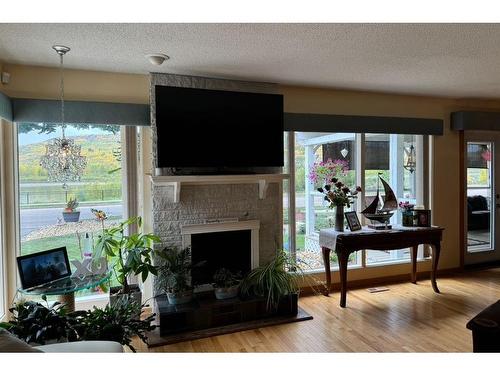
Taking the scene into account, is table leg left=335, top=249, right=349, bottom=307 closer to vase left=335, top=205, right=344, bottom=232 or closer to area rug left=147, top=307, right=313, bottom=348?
vase left=335, top=205, right=344, bottom=232

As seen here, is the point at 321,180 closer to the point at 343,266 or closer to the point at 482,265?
the point at 343,266

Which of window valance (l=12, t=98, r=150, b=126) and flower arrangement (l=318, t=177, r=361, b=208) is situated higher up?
window valance (l=12, t=98, r=150, b=126)

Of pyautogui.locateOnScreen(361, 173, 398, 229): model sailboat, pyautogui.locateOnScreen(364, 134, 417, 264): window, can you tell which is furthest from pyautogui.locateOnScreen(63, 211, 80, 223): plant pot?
pyautogui.locateOnScreen(364, 134, 417, 264): window

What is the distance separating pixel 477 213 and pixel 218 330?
4.20 metres

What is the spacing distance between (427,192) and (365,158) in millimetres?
1058

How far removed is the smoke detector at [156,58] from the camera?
276 cm

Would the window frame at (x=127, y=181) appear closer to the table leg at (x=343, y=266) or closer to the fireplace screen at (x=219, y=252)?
the fireplace screen at (x=219, y=252)

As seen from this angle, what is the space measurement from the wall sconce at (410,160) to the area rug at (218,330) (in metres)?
2.48

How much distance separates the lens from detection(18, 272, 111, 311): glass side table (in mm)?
2477

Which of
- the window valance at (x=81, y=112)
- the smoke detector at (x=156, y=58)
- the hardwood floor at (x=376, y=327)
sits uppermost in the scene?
the smoke detector at (x=156, y=58)

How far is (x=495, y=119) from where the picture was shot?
15.4 feet

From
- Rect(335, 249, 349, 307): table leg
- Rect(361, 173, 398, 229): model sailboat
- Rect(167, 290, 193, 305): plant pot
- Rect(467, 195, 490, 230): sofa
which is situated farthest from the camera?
Rect(467, 195, 490, 230): sofa

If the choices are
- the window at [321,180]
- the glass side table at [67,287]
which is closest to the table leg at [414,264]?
the window at [321,180]

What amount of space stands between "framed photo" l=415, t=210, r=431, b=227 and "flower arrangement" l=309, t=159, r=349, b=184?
1015 millimetres
